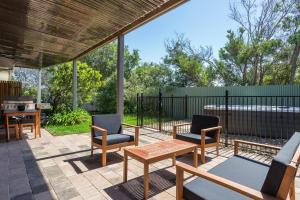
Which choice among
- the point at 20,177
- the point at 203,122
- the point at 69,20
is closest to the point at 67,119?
the point at 69,20

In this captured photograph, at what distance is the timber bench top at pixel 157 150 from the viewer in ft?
9.18

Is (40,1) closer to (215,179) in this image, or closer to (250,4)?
(215,179)

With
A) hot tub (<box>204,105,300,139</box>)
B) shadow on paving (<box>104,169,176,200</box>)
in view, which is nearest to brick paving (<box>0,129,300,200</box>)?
shadow on paving (<box>104,169,176,200</box>)

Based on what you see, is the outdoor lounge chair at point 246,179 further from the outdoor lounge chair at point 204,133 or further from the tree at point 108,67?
the tree at point 108,67

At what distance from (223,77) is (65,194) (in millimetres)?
13549

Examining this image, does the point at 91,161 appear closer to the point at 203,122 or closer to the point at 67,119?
the point at 203,122

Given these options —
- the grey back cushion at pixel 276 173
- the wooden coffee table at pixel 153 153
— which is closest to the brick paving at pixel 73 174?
the wooden coffee table at pixel 153 153

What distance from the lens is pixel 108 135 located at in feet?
13.7

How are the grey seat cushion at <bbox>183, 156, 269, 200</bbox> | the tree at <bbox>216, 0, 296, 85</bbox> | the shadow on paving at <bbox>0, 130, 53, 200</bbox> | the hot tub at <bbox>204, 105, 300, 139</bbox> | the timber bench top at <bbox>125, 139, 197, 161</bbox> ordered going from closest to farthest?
the grey seat cushion at <bbox>183, 156, 269, 200</bbox>
the shadow on paving at <bbox>0, 130, 53, 200</bbox>
the timber bench top at <bbox>125, 139, 197, 161</bbox>
the hot tub at <bbox>204, 105, 300, 139</bbox>
the tree at <bbox>216, 0, 296, 85</bbox>

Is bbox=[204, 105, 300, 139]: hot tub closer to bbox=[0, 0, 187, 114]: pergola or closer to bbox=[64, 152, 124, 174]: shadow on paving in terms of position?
bbox=[0, 0, 187, 114]: pergola

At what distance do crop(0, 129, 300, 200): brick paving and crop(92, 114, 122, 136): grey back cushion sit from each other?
498mm

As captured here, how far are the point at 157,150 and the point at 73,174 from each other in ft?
4.69

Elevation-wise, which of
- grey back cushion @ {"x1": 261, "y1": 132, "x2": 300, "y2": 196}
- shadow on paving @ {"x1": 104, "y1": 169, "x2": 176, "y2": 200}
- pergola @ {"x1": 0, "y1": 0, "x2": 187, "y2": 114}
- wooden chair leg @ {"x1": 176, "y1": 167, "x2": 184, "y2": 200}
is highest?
pergola @ {"x1": 0, "y1": 0, "x2": 187, "y2": 114}

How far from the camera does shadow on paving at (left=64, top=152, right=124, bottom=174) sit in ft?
11.4
